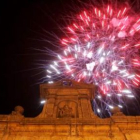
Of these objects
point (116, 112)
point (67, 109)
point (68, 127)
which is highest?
point (67, 109)

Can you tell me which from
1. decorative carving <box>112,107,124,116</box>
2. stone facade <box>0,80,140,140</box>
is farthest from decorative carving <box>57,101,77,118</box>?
decorative carving <box>112,107,124,116</box>

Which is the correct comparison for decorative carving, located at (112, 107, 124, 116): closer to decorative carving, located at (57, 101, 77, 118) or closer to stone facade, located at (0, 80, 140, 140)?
stone facade, located at (0, 80, 140, 140)

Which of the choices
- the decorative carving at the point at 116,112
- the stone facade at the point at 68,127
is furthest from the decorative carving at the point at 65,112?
the decorative carving at the point at 116,112

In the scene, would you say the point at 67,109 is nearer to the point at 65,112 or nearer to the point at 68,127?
the point at 65,112

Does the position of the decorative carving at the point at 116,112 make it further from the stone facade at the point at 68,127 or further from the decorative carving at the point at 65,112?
the decorative carving at the point at 65,112

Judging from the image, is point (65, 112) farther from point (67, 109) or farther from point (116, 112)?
point (116, 112)

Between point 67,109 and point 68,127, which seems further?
point 67,109

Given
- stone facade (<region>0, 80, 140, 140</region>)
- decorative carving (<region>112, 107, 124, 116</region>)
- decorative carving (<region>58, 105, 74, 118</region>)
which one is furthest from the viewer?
decorative carving (<region>58, 105, 74, 118</region>)

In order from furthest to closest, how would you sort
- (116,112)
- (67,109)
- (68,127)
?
(67,109)
(116,112)
(68,127)

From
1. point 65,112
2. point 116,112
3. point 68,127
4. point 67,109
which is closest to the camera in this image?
point 68,127

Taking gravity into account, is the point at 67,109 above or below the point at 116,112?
above

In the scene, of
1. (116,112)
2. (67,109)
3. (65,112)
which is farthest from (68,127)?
(116,112)

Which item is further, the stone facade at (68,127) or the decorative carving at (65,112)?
the decorative carving at (65,112)

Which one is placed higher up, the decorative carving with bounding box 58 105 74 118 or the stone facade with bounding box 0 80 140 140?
the decorative carving with bounding box 58 105 74 118
